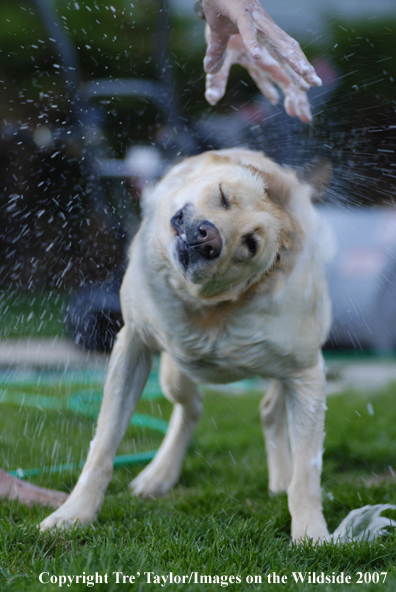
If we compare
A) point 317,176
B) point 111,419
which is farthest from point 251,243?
point 111,419

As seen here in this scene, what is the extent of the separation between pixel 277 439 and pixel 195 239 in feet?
5.15

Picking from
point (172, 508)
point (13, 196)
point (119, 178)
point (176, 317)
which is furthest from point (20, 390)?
point (176, 317)

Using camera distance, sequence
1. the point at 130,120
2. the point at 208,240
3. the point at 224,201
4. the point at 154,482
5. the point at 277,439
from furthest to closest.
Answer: the point at 130,120 → the point at 277,439 → the point at 154,482 → the point at 224,201 → the point at 208,240

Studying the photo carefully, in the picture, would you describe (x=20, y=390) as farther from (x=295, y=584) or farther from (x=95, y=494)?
(x=295, y=584)

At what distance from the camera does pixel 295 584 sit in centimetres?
160

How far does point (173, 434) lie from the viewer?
305cm

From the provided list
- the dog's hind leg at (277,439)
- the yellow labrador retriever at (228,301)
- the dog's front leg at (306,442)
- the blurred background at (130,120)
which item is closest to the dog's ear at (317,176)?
the yellow labrador retriever at (228,301)

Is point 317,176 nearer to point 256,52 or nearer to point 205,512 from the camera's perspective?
point 256,52

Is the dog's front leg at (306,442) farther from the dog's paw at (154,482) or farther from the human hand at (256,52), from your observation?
the human hand at (256,52)

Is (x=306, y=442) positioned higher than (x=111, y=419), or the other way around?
(x=111, y=419)

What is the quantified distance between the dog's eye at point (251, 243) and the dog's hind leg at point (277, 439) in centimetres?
111

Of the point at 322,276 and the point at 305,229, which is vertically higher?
the point at 305,229

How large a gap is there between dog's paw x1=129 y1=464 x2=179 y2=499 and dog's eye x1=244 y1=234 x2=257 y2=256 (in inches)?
55.1

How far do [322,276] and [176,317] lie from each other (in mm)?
→ 678
